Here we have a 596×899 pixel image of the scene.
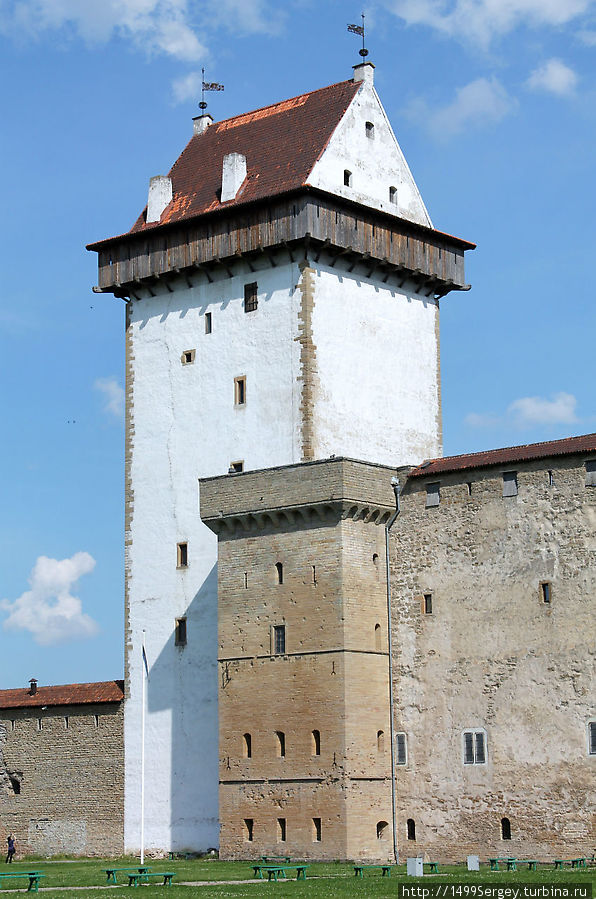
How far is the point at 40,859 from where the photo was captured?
157ft

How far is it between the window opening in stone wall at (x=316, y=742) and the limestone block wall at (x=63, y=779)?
30.7ft

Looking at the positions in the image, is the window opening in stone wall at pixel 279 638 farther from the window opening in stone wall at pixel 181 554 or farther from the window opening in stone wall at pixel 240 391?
the window opening in stone wall at pixel 240 391

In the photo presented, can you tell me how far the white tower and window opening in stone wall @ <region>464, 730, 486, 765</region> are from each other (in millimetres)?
7899

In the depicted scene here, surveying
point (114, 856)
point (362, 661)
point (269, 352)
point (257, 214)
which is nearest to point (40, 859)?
point (114, 856)

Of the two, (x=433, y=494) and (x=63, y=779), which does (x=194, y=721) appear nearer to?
(x=63, y=779)

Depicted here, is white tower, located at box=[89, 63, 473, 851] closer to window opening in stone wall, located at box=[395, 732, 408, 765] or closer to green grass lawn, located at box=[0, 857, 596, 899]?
green grass lawn, located at box=[0, 857, 596, 899]

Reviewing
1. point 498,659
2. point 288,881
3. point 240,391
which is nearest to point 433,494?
point 498,659

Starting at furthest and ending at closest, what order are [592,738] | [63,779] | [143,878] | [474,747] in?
[63,779] < [474,747] < [592,738] < [143,878]

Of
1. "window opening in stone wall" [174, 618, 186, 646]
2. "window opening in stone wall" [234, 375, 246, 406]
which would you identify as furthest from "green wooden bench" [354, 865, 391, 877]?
"window opening in stone wall" [234, 375, 246, 406]

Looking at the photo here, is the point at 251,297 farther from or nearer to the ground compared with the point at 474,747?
farther from the ground

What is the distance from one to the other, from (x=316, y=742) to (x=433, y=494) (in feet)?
24.1

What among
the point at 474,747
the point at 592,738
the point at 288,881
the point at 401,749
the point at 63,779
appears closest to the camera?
the point at 288,881

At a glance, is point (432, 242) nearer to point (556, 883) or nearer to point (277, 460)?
point (277, 460)

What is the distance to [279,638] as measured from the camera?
40906 mm
